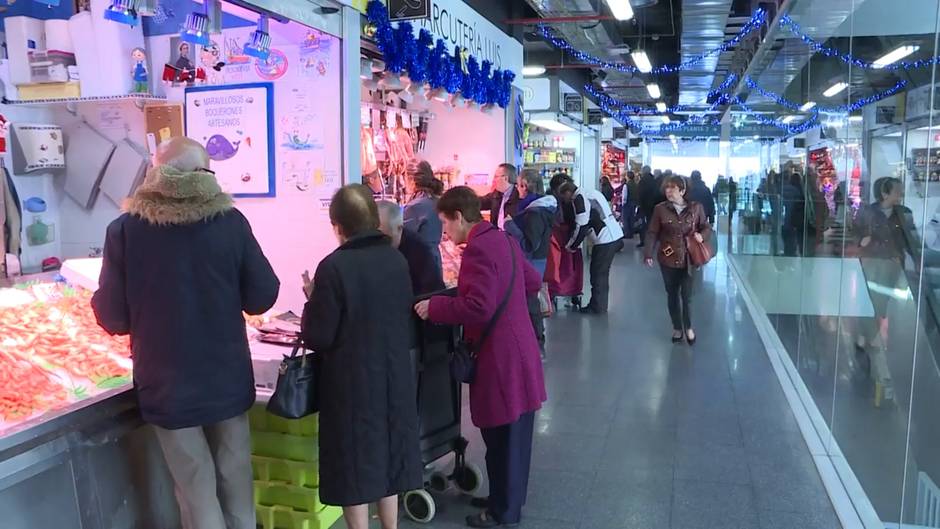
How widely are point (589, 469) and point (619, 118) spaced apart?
2271 cm

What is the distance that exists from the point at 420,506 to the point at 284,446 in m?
0.71

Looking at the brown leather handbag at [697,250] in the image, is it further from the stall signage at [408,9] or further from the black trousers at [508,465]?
the black trousers at [508,465]

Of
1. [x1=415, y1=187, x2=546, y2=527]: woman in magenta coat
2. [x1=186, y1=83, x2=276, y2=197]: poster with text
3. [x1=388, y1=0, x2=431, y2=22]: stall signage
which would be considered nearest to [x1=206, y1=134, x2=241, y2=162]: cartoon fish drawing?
[x1=186, y1=83, x2=276, y2=197]: poster with text

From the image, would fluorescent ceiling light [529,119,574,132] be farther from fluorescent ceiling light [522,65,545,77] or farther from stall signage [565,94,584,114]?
fluorescent ceiling light [522,65,545,77]

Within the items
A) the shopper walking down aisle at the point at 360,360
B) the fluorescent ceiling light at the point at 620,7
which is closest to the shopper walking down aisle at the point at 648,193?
the fluorescent ceiling light at the point at 620,7

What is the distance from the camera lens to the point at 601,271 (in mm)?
8570

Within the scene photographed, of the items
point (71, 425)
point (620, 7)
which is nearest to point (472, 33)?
point (620, 7)

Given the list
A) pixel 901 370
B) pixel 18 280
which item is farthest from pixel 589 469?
pixel 18 280

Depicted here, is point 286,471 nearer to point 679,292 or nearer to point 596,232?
point 679,292

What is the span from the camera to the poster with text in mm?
4406

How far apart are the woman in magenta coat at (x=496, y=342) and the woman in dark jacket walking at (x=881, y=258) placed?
1.57 metres

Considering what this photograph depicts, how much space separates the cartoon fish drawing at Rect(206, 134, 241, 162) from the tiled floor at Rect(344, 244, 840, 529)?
219 cm

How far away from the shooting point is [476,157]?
8.02 meters

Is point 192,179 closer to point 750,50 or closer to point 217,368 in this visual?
point 217,368
